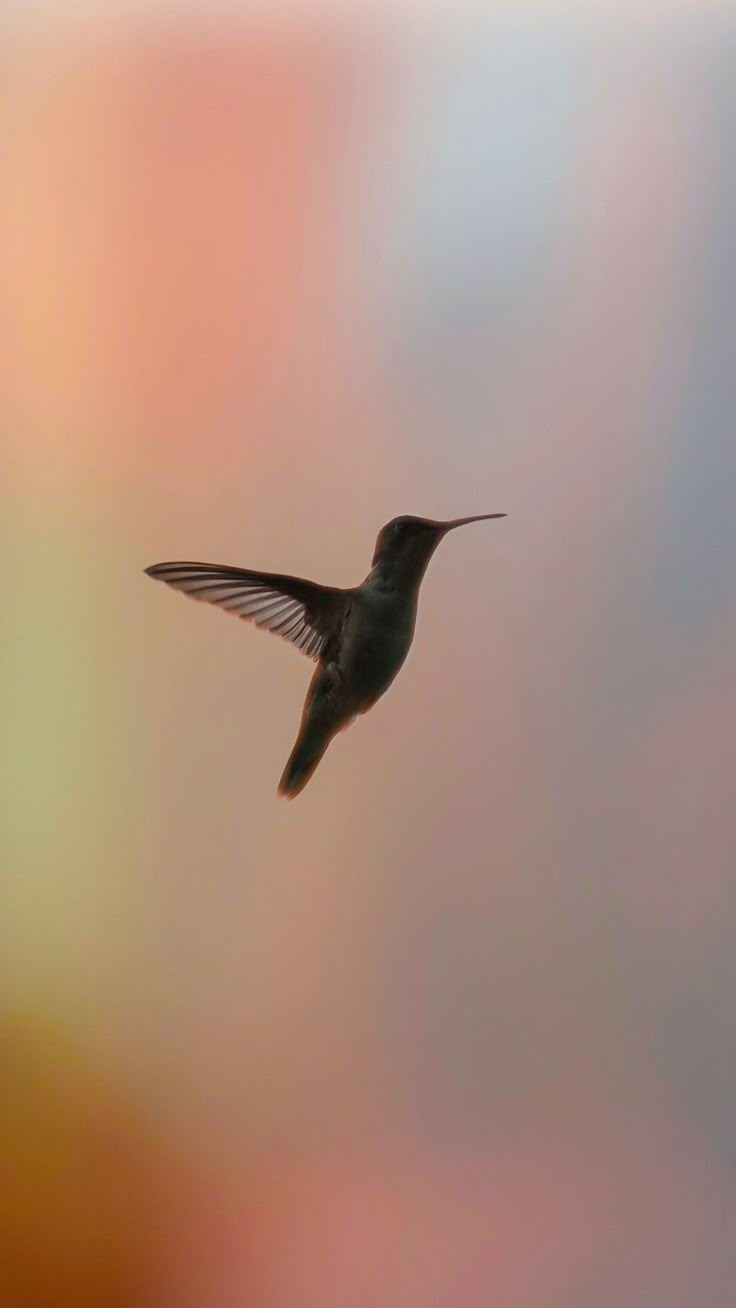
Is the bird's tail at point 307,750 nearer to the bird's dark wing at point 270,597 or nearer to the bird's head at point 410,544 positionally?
the bird's dark wing at point 270,597

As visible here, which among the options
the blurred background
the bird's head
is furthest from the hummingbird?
the blurred background

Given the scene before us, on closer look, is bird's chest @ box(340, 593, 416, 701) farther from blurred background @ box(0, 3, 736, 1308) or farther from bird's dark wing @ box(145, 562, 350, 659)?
blurred background @ box(0, 3, 736, 1308)

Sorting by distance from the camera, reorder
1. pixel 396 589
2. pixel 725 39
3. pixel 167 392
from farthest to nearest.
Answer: pixel 167 392 → pixel 725 39 → pixel 396 589

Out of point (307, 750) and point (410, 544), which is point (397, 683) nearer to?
point (307, 750)

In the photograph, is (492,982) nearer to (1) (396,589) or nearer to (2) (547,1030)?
(2) (547,1030)

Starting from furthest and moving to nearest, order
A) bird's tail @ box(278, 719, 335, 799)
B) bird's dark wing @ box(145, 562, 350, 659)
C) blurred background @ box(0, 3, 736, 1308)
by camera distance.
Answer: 1. blurred background @ box(0, 3, 736, 1308)
2. bird's tail @ box(278, 719, 335, 799)
3. bird's dark wing @ box(145, 562, 350, 659)

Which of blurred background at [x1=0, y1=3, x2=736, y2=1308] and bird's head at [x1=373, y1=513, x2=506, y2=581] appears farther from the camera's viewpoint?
blurred background at [x1=0, y1=3, x2=736, y2=1308]

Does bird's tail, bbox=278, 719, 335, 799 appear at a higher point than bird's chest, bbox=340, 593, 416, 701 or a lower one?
lower

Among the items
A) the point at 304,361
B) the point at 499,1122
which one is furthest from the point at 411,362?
the point at 499,1122
